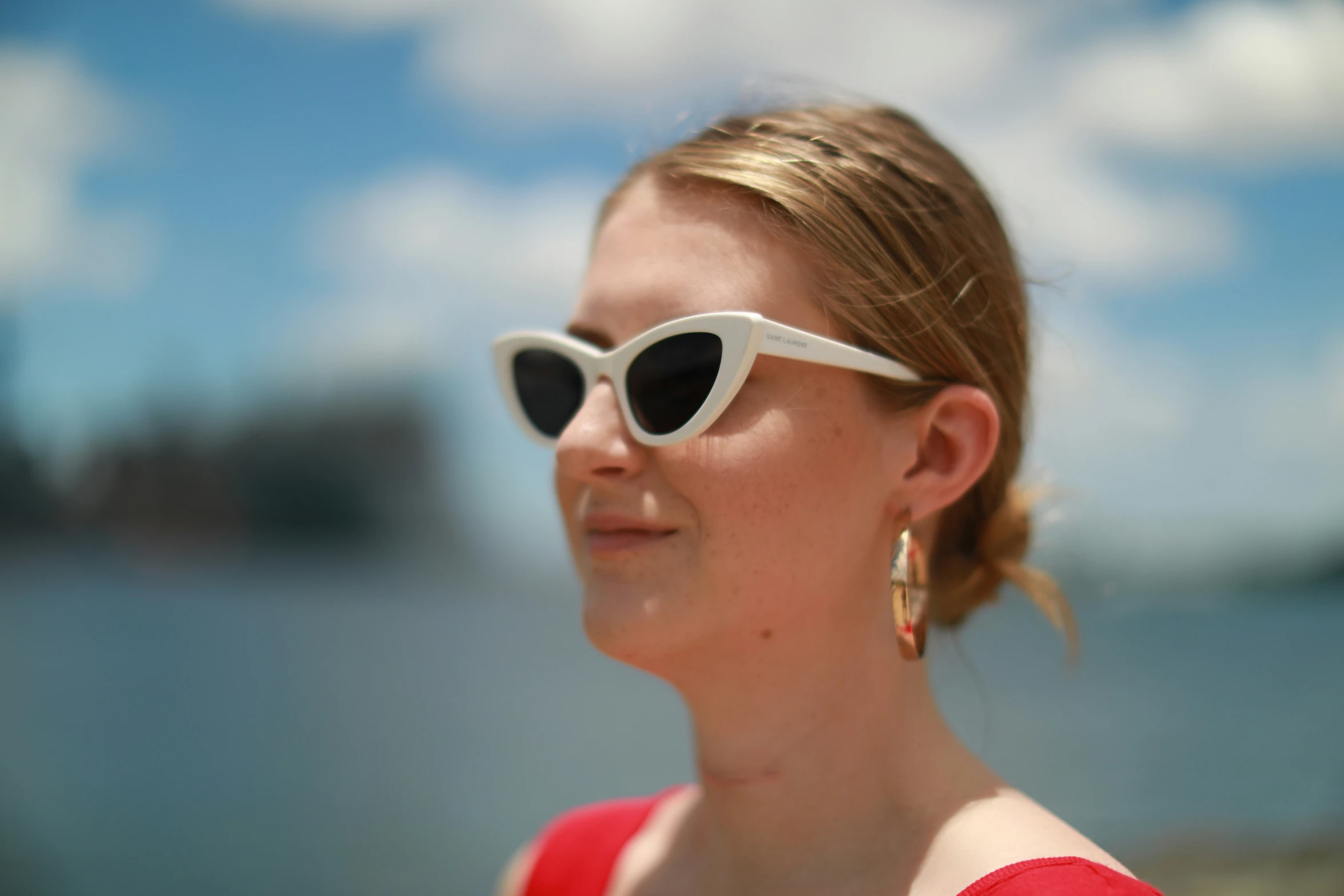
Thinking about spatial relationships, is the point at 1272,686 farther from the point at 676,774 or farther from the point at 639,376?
the point at 676,774

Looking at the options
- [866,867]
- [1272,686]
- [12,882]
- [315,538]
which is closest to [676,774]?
[12,882]

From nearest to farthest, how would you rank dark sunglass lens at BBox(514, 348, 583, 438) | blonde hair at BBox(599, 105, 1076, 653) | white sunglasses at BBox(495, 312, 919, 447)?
white sunglasses at BBox(495, 312, 919, 447) → blonde hair at BBox(599, 105, 1076, 653) → dark sunglass lens at BBox(514, 348, 583, 438)

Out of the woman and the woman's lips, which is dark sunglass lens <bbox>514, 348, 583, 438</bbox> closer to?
the woman

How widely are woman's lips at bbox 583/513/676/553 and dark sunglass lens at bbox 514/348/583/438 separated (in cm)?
30

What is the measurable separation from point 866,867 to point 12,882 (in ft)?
28.6

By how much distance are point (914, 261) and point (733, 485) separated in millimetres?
542

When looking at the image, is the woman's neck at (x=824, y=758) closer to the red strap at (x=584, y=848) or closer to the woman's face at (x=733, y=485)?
the woman's face at (x=733, y=485)

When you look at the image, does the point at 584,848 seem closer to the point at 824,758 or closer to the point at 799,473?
the point at 824,758

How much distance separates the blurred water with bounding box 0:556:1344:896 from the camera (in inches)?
214

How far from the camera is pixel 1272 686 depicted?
5.48m

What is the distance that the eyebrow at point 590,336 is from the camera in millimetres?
1668

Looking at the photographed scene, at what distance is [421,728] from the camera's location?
51.4 ft

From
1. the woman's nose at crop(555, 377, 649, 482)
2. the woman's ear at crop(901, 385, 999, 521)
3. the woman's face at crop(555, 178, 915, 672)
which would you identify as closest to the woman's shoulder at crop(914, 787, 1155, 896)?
the woman's face at crop(555, 178, 915, 672)

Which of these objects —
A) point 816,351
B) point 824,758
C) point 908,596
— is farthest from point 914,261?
point 824,758
